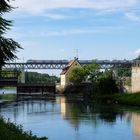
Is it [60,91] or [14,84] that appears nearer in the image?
[14,84]

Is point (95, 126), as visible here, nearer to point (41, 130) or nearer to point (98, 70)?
point (41, 130)

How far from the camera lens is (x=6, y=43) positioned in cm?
2069

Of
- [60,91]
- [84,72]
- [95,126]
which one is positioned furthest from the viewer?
[60,91]

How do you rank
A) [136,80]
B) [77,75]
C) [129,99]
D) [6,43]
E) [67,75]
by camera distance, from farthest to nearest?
[67,75] < [77,75] < [136,80] < [129,99] < [6,43]

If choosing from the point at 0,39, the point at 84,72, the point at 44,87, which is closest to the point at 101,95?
the point at 84,72

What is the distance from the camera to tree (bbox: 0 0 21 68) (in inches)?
793

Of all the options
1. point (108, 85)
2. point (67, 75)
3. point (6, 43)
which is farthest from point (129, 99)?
point (67, 75)

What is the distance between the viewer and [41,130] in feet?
151

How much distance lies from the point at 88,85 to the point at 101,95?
83.8 feet

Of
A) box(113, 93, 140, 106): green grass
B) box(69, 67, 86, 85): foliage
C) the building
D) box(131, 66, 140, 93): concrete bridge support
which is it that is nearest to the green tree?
box(69, 67, 86, 85): foliage

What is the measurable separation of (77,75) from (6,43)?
437ft

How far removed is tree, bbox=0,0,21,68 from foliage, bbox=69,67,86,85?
422 feet

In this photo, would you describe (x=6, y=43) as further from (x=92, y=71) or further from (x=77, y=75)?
(x=77, y=75)

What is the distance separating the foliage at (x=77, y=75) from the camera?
151250 millimetres
